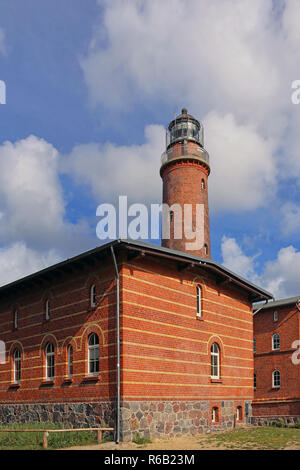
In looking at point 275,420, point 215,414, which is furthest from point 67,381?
point 275,420

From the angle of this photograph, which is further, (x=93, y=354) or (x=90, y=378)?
(x=93, y=354)

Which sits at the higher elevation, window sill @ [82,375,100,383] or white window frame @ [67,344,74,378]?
white window frame @ [67,344,74,378]

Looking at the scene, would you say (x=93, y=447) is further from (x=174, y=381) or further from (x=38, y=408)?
(x=38, y=408)

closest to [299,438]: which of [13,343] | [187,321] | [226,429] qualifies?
[226,429]

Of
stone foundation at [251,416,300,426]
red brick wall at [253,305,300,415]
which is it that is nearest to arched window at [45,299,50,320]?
stone foundation at [251,416,300,426]

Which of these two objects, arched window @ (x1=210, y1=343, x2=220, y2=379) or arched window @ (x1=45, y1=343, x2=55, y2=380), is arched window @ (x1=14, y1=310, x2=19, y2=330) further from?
arched window @ (x1=210, y1=343, x2=220, y2=379)

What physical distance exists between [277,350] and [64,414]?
63.7 ft

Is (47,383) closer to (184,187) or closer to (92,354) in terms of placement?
(92,354)

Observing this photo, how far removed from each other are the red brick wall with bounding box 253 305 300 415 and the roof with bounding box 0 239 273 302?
781 centimetres

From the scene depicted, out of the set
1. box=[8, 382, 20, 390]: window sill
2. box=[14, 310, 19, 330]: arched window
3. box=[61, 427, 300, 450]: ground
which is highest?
box=[14, 310, 19, 330]: arched window

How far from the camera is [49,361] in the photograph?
2339cm

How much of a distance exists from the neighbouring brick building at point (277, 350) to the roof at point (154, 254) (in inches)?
281

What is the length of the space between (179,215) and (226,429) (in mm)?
13653

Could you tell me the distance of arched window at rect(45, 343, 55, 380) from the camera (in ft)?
75.8
